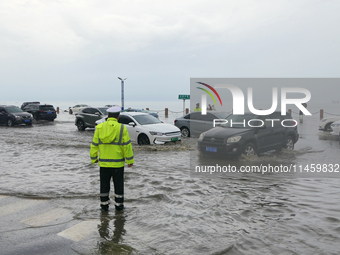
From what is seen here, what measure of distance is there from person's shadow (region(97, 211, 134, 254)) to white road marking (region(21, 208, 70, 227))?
0.73 meters

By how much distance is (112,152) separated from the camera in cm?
587

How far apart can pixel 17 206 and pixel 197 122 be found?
40.9 ft

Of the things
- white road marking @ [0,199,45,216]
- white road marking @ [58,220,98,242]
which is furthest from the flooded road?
white road marking @ [0,199,45,216]

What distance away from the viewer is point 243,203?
6523 mm

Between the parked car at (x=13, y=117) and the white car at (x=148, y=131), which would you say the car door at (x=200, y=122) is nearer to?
the white car at (x=148, y=131)

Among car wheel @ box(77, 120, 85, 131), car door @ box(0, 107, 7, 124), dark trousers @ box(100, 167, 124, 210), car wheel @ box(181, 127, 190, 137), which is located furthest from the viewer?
car door @ box(0, 107, 7, 124)

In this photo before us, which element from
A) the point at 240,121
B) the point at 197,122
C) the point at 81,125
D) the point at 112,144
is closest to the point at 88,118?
the point at 81,125

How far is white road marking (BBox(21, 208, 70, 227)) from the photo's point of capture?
5.49 m

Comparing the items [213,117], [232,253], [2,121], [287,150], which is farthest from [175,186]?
[2,121]

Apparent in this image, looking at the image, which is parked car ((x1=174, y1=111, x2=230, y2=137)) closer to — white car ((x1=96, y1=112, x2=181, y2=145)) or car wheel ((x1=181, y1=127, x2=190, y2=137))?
car wheel ((x1=181, y1=127, x2=190, y2=137))

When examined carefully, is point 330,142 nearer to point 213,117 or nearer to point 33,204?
point 213,117

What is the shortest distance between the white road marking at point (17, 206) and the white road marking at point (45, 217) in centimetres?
63

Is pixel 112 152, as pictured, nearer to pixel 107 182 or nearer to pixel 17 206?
pixel 107 182

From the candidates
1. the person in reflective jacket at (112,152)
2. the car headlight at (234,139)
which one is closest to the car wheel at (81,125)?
the car headlight at (234,139)
